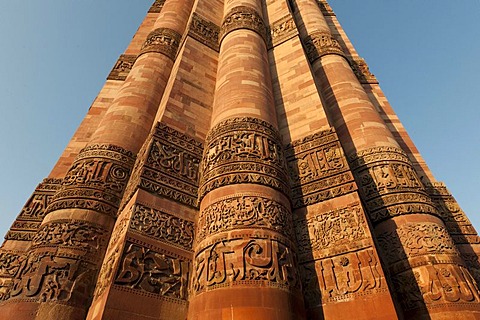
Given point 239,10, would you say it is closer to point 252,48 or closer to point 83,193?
point 252,48

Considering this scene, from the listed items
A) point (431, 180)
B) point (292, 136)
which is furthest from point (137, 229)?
point (431, 180)

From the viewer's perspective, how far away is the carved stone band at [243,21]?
8539mm

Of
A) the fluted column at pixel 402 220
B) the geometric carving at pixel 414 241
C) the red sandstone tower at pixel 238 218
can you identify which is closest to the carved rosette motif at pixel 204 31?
the red sandstone tower at pixel 238 218

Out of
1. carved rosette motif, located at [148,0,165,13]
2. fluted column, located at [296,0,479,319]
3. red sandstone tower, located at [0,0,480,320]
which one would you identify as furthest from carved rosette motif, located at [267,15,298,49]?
carved rosette motif, located at [148,0,165,13]

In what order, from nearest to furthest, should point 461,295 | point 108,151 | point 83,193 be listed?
point 461,295 < point 83,193 < point 108,151

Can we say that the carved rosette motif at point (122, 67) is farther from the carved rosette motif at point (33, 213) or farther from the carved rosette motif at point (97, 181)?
the carved rosette motif at point (97, 181)

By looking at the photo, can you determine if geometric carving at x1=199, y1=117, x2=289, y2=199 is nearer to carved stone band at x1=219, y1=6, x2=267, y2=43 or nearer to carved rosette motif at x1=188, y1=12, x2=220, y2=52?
carved stone band at x1=219, y1=6, x2=267, y2=43

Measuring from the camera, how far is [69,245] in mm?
4758

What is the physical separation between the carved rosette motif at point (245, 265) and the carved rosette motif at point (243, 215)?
224mm

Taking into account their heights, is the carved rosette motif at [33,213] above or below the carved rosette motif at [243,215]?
above

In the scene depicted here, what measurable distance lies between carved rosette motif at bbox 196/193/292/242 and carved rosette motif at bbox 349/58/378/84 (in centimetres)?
793

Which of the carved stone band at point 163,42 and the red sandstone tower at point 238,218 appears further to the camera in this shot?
the carved stone band at point 163,42

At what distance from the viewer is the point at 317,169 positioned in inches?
219

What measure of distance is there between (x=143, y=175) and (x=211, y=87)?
136 inches
